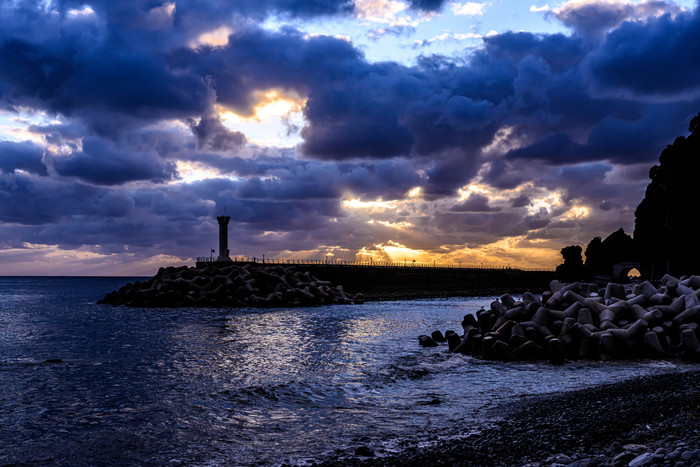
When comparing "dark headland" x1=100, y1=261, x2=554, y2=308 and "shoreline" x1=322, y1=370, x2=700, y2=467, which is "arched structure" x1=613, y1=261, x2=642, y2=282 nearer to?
"dark headland" x1=100, y1=261, x2=554, y2=308

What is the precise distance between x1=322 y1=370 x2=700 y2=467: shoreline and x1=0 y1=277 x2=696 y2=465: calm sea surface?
0.59 meters

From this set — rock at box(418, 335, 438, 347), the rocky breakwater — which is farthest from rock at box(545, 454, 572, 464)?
the rocky breakwater

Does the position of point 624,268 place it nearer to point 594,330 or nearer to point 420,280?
point 420,280

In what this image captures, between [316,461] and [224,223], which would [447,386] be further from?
A: [224,223]

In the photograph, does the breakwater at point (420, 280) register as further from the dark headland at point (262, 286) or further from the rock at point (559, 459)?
the rock at point (559, 459)

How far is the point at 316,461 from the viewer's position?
6.39 metres

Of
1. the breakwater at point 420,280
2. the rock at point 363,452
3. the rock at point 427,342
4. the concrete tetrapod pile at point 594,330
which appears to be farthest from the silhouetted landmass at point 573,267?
the rock at point 363,452

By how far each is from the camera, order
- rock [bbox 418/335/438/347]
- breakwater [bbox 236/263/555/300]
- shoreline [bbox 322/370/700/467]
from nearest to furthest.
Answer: shoreline [bbox 322/370/700/467], rock [bbox 418/335/438/347], breakwater [bbox 236/263/555/300]

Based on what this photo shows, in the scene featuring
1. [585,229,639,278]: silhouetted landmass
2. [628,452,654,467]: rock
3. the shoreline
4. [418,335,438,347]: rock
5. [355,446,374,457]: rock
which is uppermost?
[585,229,639,278]: silhouetted landmass

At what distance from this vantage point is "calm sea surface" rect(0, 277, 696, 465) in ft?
23.7

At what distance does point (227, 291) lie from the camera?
4228cm

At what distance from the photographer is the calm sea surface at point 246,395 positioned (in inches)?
285

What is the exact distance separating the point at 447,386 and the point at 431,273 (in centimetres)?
6413

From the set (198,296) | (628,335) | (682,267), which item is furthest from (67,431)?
(682,267)
